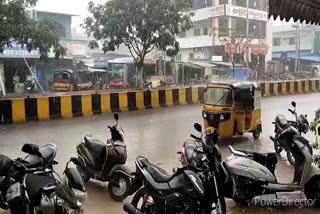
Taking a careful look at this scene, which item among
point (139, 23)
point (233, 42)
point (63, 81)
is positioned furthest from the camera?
point (233, 42)

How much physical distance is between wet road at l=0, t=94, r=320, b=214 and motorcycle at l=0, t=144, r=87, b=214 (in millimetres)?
1290

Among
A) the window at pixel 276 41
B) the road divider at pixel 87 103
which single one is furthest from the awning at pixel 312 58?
the road divider at pixel 87 103

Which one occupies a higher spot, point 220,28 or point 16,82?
point 220,28

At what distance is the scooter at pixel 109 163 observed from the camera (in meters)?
5.75

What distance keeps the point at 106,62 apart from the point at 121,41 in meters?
12.5

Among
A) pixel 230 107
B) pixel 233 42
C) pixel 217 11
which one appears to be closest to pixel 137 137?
pixel 230 107

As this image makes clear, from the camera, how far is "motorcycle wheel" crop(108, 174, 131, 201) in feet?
18.7

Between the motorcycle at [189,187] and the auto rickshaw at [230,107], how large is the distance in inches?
210

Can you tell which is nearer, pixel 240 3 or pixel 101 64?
pixel 101 64

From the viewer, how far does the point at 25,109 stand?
13211 millimetres

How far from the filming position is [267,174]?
5.36 m

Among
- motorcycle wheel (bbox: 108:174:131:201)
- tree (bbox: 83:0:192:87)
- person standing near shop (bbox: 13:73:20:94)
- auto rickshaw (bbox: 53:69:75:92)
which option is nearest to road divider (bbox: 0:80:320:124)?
tree (bbox: 83:0:192:87)

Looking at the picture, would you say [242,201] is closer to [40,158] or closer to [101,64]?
[40,158]

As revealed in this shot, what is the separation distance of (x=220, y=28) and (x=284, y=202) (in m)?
33.3
